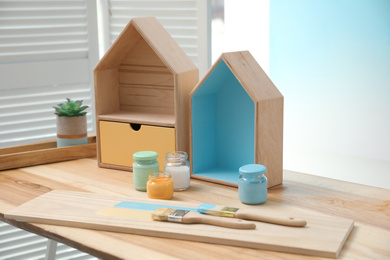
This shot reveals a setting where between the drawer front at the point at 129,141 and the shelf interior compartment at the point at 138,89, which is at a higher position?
the shelf interior compartment at the point at 138,89

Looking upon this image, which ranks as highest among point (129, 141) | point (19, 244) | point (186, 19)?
point (186, 19)

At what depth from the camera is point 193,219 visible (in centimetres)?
115

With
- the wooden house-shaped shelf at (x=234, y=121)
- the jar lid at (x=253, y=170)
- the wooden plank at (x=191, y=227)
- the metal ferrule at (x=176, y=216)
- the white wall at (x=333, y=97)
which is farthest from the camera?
the white wall at (x=333, y=97)

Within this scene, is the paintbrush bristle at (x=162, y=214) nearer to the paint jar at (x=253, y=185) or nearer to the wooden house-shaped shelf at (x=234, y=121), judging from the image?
the paint jar at (x=253, y=185)

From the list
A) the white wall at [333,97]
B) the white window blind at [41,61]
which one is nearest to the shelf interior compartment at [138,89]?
the white window blind at [41,61]

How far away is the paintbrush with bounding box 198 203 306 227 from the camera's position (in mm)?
1120

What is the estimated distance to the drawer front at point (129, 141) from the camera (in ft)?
5.13

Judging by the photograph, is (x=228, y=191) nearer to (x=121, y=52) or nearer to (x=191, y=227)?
(x=191, y=227)

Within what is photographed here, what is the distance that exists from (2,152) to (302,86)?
3015mm

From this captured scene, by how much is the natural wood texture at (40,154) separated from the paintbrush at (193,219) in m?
0.63

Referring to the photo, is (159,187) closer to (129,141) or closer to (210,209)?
(210,209)

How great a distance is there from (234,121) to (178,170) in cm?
24

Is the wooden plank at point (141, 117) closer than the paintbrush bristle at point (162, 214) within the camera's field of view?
No

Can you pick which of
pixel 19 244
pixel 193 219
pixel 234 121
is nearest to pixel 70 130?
pixel 234 121
